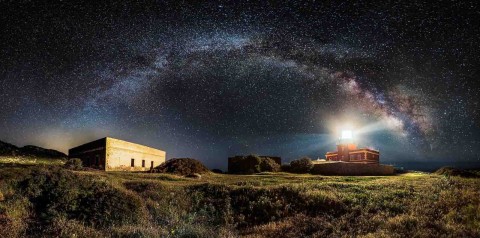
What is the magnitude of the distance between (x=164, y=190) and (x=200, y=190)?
5.83 feet

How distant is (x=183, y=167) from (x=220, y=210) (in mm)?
21452

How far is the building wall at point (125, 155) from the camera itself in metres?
35.9

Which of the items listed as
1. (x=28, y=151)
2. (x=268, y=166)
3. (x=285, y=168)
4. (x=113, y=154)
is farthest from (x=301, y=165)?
(x=28, y=151)

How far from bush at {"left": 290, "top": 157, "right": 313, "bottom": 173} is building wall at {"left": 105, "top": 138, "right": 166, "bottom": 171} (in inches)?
720

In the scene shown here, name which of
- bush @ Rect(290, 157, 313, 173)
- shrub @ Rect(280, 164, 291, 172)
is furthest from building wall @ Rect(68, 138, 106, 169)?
bush @ Rect(290, 157, 313, 173)

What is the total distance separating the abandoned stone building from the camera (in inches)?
1399

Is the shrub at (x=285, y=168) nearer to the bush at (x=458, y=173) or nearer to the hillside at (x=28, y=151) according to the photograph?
the bush at (x=458, y=173)

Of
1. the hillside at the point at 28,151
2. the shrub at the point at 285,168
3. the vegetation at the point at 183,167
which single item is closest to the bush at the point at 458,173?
the shrub at the point at 285,168

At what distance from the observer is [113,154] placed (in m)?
36.4

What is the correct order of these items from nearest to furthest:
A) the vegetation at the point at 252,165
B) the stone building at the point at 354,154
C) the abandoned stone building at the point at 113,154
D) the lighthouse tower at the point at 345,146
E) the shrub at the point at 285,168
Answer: the abandoned stone building at the point at 113,154, the shrub at the point at 285,168, the vegetation at the point at 252,165, the stone building at the point at 354,154, the lighthouse tower at the point at 345,146

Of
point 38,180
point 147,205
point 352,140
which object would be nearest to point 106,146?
point 38,180

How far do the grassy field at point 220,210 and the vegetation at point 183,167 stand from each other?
16.0m

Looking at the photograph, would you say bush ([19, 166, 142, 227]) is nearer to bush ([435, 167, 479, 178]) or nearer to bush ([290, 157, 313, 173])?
bush ([290, 157, 313, 173])

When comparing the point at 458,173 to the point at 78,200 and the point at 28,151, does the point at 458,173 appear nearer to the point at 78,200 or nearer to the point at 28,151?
the point at 78,200
